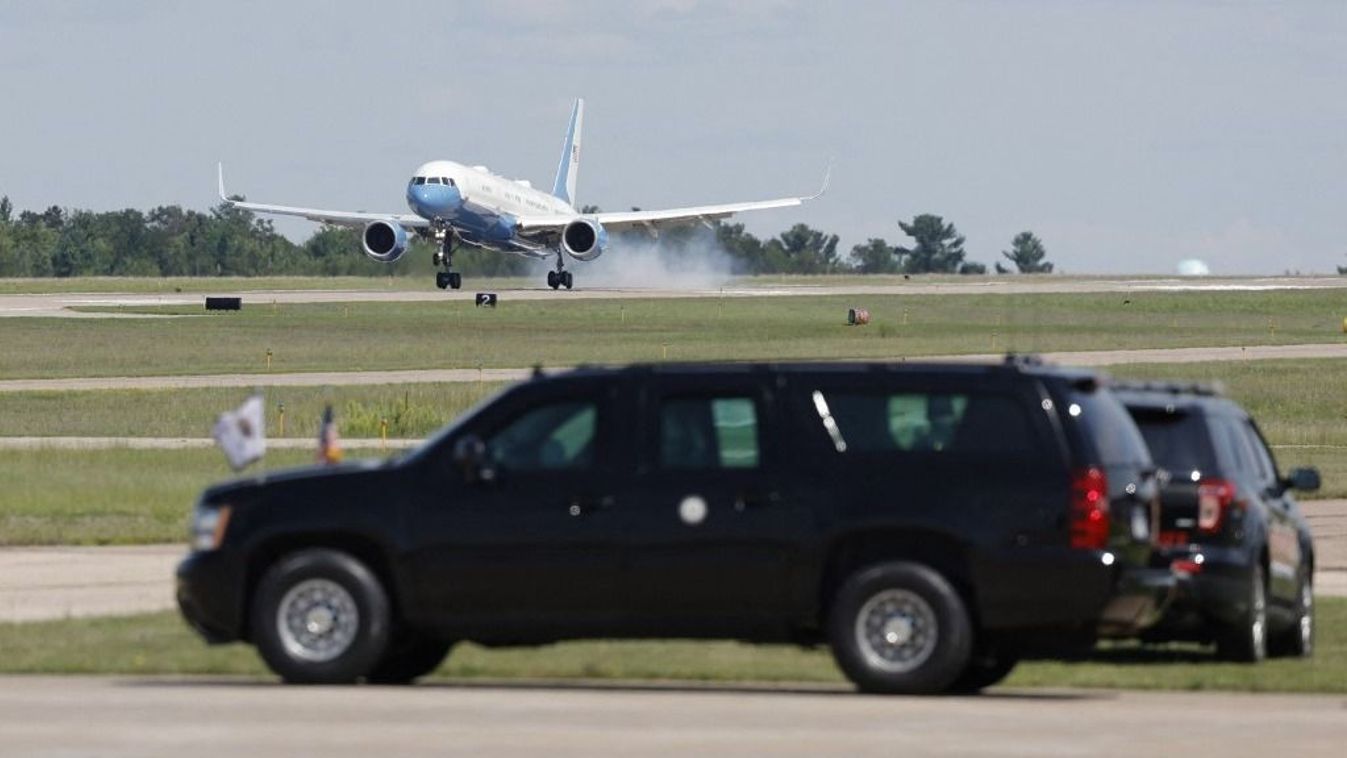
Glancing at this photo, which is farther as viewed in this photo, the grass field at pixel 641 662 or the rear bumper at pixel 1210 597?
the grass field at pixel 641 662

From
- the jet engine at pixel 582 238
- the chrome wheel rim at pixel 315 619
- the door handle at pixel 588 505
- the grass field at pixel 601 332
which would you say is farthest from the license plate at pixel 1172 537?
the jet engine at pixel 582 238

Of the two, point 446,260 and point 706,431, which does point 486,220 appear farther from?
point 706,431

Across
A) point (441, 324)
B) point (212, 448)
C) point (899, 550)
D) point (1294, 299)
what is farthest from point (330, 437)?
point (1294, 299)

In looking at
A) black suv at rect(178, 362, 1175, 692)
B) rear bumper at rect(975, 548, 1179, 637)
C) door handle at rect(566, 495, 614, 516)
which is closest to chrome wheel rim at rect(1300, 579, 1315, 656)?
black suv at rect(178, 362, 1175, 692)

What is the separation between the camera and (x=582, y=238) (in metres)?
98.2

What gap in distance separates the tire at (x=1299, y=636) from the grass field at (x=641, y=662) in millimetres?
175

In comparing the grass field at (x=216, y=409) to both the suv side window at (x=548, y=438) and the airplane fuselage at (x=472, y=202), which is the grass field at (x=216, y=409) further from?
the airplane fuselage at (x=472, y=202)

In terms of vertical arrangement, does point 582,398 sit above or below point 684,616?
above

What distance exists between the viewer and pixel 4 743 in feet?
41.0

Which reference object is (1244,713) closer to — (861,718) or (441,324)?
(861,718)

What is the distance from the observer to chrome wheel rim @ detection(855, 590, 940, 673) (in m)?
14.7

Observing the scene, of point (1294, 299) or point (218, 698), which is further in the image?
point (1294, 299)

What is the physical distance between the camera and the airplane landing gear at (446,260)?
96000 millimetres

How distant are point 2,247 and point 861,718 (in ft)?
610
